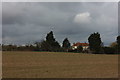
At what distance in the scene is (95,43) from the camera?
96062 millimetres

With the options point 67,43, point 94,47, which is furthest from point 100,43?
point 67,43

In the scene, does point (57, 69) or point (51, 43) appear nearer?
point (57, 69)

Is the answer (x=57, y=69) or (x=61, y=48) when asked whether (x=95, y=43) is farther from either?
(x=57, y=69)

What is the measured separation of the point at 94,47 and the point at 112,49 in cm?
954

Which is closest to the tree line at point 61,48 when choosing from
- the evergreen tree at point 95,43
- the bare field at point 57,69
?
the evergreen tree at point 95,43

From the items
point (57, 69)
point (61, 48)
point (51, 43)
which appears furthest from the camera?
point (51, 43)

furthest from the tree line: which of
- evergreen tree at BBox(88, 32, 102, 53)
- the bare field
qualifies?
the bare field

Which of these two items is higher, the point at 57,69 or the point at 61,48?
the point at 61,48

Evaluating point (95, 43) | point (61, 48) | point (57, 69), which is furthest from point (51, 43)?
point (57, 69)

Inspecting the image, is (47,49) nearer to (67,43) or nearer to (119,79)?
(67,43)

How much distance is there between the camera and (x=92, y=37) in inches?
3979

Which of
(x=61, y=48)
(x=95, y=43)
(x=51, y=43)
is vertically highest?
(x=51, y=43)

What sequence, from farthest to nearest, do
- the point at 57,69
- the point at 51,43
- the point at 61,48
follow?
1. the point at 51,43
2. the point at 61,48
3. the point at 57,69

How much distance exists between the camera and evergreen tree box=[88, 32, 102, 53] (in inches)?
3649
